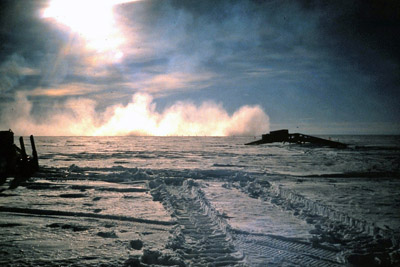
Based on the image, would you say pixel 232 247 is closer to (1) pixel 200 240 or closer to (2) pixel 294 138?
(1) pixel 200 240

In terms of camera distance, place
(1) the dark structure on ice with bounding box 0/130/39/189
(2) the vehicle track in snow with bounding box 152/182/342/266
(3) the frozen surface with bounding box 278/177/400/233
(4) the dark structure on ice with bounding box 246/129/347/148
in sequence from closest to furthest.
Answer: (2) the vehicle track in snow with bounding box 152/182/342/266
(3) the frozen surface with bounding box 278/177/400/233
(1) the dark structure on ice with bounding box 0/130/39/189
(4) the dark structure on ice with bounding box 246/129/347/148

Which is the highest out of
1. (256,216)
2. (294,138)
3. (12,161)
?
(294,138)

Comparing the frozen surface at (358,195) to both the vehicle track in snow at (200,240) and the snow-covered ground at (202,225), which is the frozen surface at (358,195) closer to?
the snow-covered ground at (202,225)

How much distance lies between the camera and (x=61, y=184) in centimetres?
1238

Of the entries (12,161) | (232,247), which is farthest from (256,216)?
(12,161)

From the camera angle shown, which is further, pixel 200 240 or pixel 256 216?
pixel 256 216

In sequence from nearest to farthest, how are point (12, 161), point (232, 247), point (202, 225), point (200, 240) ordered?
point (232, 247) < point (200, 240) < point (202, 225) < point (12, 161)

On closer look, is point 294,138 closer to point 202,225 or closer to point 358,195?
point 358,195

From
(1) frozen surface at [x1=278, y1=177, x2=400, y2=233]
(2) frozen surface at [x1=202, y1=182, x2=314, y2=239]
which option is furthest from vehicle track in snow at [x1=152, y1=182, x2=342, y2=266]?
(1) frozen surface at [x1=278, y1=177, x2=400, y2=233]

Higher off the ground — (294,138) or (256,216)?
(294,138)

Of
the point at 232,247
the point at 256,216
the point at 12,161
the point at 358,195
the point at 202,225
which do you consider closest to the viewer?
the point at 232,247

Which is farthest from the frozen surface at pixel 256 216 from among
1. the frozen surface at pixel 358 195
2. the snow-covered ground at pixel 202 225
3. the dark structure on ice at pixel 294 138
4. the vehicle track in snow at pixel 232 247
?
the dark structure on ice at pixel 294 138

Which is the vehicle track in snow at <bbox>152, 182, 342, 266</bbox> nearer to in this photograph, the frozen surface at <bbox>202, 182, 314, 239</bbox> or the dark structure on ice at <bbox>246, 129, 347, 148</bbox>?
the frozen surface at <bbox>202, 182, 314, 239</bbox>

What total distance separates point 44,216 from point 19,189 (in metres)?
5.96
